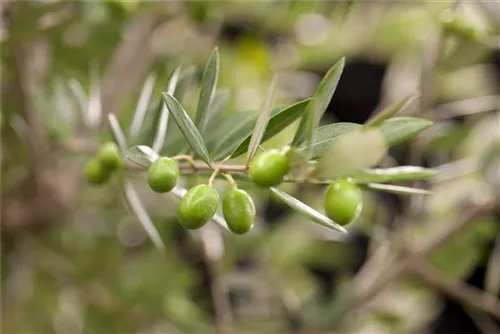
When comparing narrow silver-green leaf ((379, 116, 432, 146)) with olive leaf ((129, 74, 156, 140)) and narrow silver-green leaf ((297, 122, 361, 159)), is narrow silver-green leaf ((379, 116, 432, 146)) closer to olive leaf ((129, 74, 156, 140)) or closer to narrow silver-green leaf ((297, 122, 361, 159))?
narrow silver-green leaf ((297, 122, 361, 159))

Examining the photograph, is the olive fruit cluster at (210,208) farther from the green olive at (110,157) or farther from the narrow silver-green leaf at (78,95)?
the narrow silver-green leaf at (78,95)

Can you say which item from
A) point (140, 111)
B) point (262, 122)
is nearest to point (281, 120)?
point (262, 122)

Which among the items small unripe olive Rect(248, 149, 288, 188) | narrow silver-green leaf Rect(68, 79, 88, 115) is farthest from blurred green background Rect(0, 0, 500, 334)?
small unripe olive Rect(248, 149, 288, 188)

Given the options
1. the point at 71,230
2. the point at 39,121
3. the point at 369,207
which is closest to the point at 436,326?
the point at 369,207

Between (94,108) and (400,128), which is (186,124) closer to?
(400,128)

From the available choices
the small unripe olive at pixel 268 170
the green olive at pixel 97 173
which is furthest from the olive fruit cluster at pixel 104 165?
the small unripe olive at pixel 268 170
